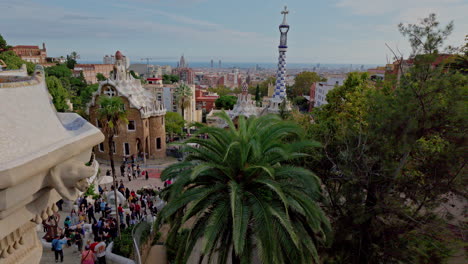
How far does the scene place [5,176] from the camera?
1.92 metres

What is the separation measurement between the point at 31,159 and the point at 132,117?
80.9 feet

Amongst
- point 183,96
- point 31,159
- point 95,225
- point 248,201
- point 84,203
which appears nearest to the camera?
point 31,159

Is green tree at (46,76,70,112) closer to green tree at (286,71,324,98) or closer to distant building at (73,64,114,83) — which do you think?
distant building at (73,64,114,83)

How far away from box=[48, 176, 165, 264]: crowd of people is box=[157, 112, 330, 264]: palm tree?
3.69 metres

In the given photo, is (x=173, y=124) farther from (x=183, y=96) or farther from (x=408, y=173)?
(x=408, y=173)

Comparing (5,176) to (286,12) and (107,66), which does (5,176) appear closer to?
(286,12)

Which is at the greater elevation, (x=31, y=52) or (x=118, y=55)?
(x=31, y=52)

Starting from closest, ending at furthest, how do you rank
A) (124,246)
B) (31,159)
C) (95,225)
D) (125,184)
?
(31,159) → (124,246) → (95,225) → (125,184)

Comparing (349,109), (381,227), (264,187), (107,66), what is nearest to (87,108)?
(349,109)

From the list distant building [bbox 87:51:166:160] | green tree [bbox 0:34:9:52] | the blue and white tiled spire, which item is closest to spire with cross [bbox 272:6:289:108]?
the blue and white tiled spire

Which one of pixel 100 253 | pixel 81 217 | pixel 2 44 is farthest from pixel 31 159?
pixel 2 44

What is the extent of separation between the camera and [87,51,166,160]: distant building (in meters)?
25.3

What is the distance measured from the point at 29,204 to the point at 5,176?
638 mm

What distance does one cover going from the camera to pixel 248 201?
6.59 metres
